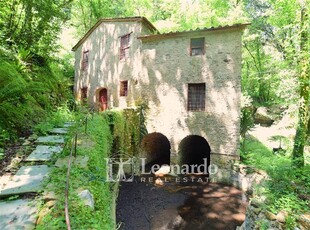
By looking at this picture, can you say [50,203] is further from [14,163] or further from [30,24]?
[30,24]

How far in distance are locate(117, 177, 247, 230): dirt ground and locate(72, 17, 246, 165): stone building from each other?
217 cm

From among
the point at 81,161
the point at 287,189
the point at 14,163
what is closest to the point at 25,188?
the point at 14,163

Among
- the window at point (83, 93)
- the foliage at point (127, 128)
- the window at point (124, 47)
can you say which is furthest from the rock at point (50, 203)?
the window at point (83, 93)

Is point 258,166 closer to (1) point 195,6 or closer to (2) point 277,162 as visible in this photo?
(2) point 277,162

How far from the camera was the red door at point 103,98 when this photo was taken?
17.4m

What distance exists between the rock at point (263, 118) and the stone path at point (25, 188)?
773 inches

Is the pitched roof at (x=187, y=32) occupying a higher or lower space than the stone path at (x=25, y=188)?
higher

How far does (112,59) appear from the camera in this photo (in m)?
16.5

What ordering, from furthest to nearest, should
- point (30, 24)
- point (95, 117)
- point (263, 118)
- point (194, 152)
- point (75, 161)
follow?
point (263, 118)
point (194, 152)
point (30, 24)
point (95, 117)
point (75, 161)

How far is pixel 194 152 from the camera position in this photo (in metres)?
16.1

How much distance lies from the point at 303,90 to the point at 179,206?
23.1 feet

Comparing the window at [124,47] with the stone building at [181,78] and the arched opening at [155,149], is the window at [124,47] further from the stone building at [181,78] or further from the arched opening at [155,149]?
the arched opening at [155,149]

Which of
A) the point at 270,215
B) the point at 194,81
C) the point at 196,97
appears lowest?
the point at 270,215

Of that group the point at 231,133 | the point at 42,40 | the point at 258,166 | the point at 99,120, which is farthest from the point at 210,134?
the point at 42,40
